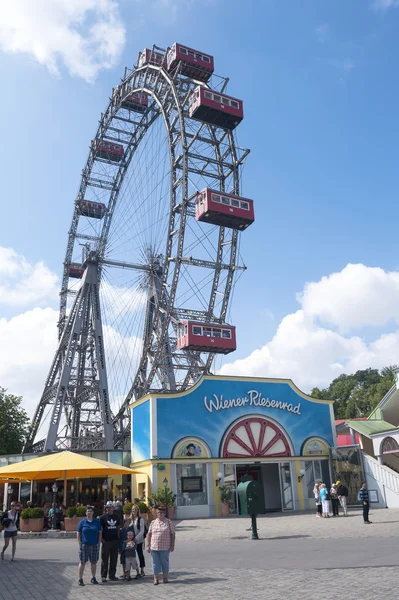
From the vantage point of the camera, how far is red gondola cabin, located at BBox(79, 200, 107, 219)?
5647cm

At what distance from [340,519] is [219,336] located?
60.2 ft

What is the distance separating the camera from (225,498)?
2797cm

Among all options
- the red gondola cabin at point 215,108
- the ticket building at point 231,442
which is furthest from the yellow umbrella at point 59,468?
the red gondola cabin at point 215,108

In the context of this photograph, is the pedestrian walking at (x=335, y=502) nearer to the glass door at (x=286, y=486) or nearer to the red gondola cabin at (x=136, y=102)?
the glass door at (x=286, y=486)

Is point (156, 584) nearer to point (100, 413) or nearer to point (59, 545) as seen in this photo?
point (59, 545)

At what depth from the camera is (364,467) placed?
29.6m

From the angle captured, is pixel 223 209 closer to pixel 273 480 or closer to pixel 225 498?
pixel 273 480

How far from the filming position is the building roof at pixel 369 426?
32.1 meters

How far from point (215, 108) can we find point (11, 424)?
4014cm

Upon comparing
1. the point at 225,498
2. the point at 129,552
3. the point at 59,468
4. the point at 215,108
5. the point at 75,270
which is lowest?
the point at 129,552

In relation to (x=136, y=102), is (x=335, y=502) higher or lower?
lower

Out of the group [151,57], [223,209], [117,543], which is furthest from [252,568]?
[151,57]

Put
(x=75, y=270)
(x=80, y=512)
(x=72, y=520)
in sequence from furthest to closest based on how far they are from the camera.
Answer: (x=75, y=270) < (x=80, y=512) < (x=72, y=520)

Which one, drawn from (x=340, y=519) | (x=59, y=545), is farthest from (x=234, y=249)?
(x=59, y=545)
